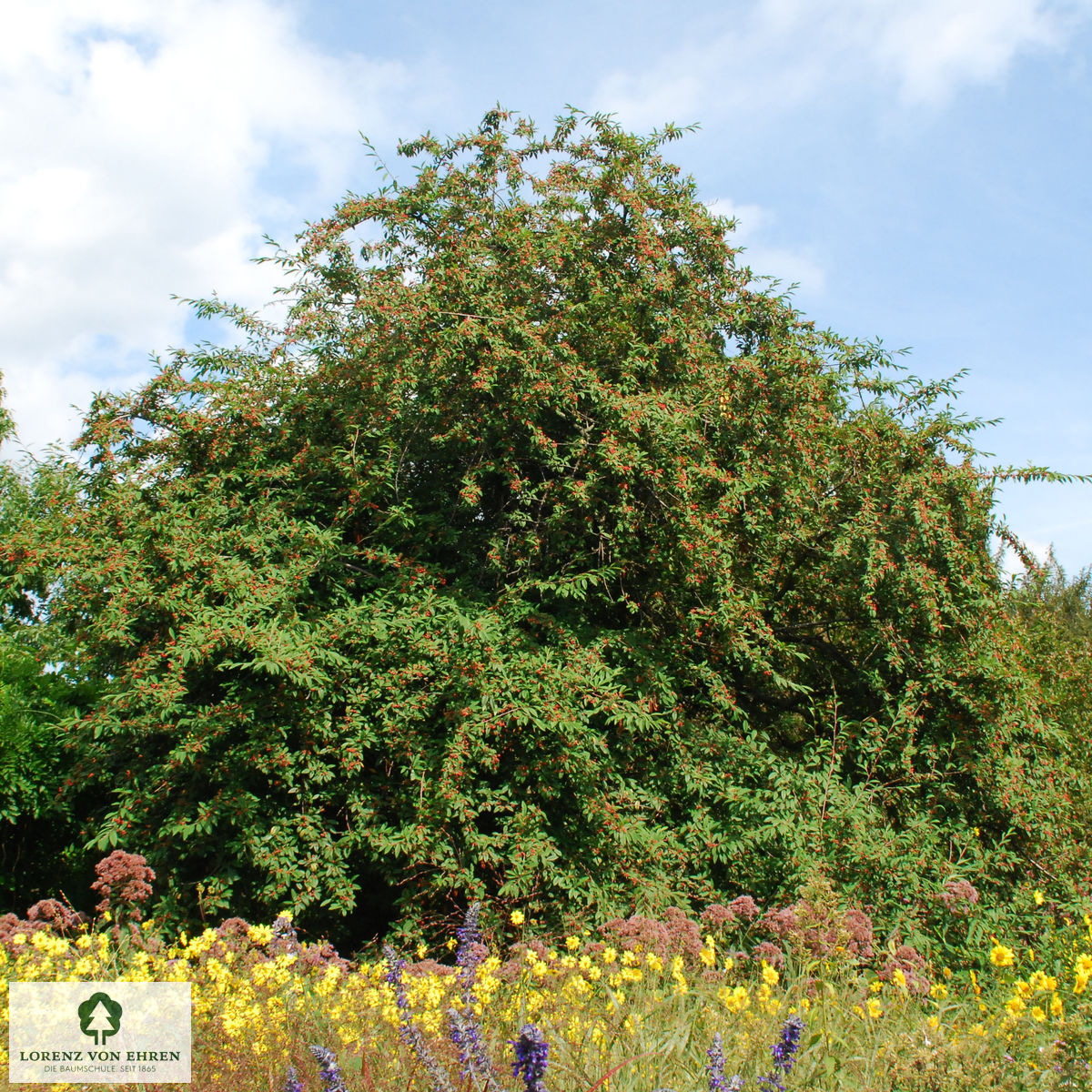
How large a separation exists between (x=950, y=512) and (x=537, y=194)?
4.70 m

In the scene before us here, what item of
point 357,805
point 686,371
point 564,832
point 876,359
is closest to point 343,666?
point 357,805

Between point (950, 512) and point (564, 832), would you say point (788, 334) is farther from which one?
point (564, 832)

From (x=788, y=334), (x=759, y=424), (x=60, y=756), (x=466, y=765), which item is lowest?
(x=466, y=765)

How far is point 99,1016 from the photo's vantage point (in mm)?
3307

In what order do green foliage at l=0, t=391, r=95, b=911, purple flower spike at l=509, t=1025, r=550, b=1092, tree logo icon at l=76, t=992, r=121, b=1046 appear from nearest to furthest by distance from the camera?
purple flower spike at l=509, t=1025, r=550, b=1092, tree logo icon at l=76, t=992, r=121, b=1046, green foliage at l=0, t=391, r=95, b=911

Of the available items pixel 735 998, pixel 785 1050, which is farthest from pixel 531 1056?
pixel 735 998

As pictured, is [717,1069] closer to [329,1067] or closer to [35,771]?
[329,1067]

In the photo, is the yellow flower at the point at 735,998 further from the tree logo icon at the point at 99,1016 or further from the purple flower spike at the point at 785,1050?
the tree logo icon at the point at 99,1016

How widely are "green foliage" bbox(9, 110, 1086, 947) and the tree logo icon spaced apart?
1887 mm

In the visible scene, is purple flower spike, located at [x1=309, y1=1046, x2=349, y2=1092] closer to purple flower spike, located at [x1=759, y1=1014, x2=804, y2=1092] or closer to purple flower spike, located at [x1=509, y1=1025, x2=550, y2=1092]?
purple flower spike, located at [x1=509, y1=1025, x2=550, y2=1092]

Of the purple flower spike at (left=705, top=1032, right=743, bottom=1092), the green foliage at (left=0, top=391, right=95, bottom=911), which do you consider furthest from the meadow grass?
the green foliage at (left=0, top=391, right=95, bottom=911)

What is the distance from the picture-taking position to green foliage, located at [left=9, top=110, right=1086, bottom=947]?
5430 millimetres

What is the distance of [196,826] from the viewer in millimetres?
5301

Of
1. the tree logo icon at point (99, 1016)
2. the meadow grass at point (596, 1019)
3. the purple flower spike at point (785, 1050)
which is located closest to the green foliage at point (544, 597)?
the meadow grass at point (596, 1019)
